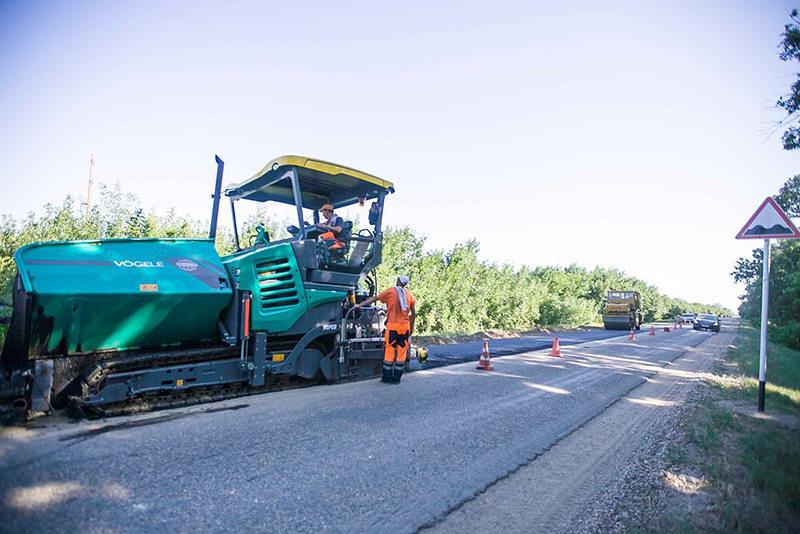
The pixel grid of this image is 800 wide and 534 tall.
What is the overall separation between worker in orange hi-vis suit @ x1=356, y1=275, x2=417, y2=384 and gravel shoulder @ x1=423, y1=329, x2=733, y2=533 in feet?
8.73

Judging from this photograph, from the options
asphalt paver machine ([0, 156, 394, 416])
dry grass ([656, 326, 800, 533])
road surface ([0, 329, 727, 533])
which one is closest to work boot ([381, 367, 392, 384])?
asphalt paver machine ([0, 156, 394, 416])

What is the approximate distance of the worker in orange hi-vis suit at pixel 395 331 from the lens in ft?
21.8

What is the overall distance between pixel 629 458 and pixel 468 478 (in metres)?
1.67

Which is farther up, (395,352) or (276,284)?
(276,284)

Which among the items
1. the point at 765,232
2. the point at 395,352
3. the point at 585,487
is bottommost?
the point at 585,487

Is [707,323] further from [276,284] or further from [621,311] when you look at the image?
[276,284]

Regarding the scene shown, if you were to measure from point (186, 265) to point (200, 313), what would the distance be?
1.79 ft

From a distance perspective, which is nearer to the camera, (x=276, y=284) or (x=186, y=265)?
(x=186, y=265)

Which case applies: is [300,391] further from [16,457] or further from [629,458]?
[629,458]

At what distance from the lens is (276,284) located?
18.7 feet

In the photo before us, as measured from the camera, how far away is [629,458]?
13.3 ft

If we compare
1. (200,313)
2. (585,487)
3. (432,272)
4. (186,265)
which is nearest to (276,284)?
(200,313)

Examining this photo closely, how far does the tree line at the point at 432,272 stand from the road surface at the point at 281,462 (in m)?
4.08

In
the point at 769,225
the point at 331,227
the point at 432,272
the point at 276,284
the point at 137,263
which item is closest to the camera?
the point at 137,263
